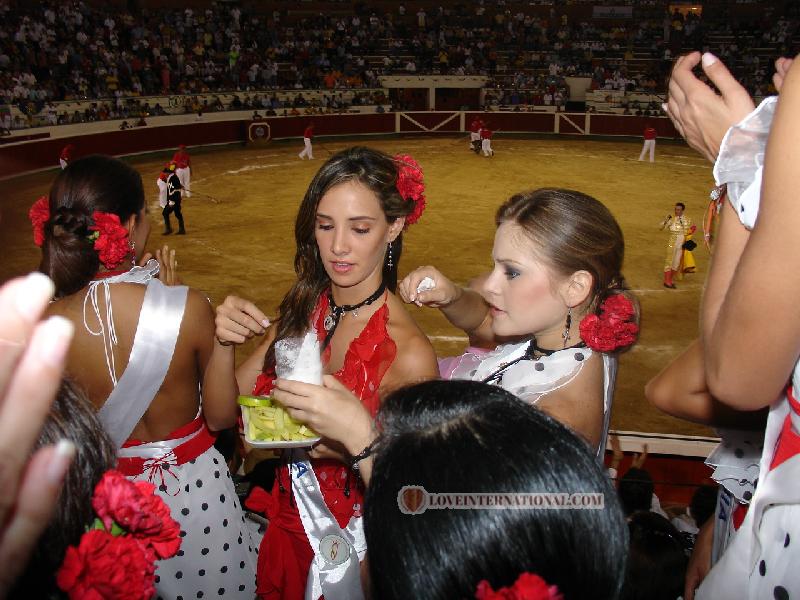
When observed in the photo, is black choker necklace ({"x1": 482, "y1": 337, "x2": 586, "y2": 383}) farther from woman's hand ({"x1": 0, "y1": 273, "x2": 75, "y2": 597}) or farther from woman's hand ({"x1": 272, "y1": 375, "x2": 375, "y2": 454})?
woman's hand ({"x1": 0, "y1": 273, "x2": 75, "y2": 597})

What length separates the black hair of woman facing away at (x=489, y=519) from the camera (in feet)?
3.63

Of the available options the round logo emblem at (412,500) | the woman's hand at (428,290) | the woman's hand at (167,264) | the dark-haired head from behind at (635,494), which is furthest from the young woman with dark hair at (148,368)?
the dark-haired head from behind at (635,494)

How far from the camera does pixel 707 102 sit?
4.79ft

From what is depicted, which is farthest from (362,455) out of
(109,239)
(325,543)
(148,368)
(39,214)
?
(39,214)

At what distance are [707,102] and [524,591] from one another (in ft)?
3.56

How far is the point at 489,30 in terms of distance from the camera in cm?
3466

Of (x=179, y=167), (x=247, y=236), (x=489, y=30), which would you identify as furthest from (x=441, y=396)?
(x=489, y=30)

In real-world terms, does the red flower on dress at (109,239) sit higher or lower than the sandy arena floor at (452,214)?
higher

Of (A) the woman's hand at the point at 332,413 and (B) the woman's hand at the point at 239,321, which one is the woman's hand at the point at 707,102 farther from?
(B) the woman's hand at the point at 239,321

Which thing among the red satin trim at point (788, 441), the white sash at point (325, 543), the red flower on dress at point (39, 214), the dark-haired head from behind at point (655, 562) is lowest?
the dark-haired head from behind at point (655, 562)

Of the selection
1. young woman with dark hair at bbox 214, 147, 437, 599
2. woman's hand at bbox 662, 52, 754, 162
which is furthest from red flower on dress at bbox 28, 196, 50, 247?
woman's hand at bbox 662, 52, 754, 162

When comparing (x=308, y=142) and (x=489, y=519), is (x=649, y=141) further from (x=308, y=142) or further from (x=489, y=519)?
(x=489, y=519)

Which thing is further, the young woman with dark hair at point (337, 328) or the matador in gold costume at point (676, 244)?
the matador in gold costume at point (676, 244)

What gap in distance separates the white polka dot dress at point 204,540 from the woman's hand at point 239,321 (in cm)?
69
